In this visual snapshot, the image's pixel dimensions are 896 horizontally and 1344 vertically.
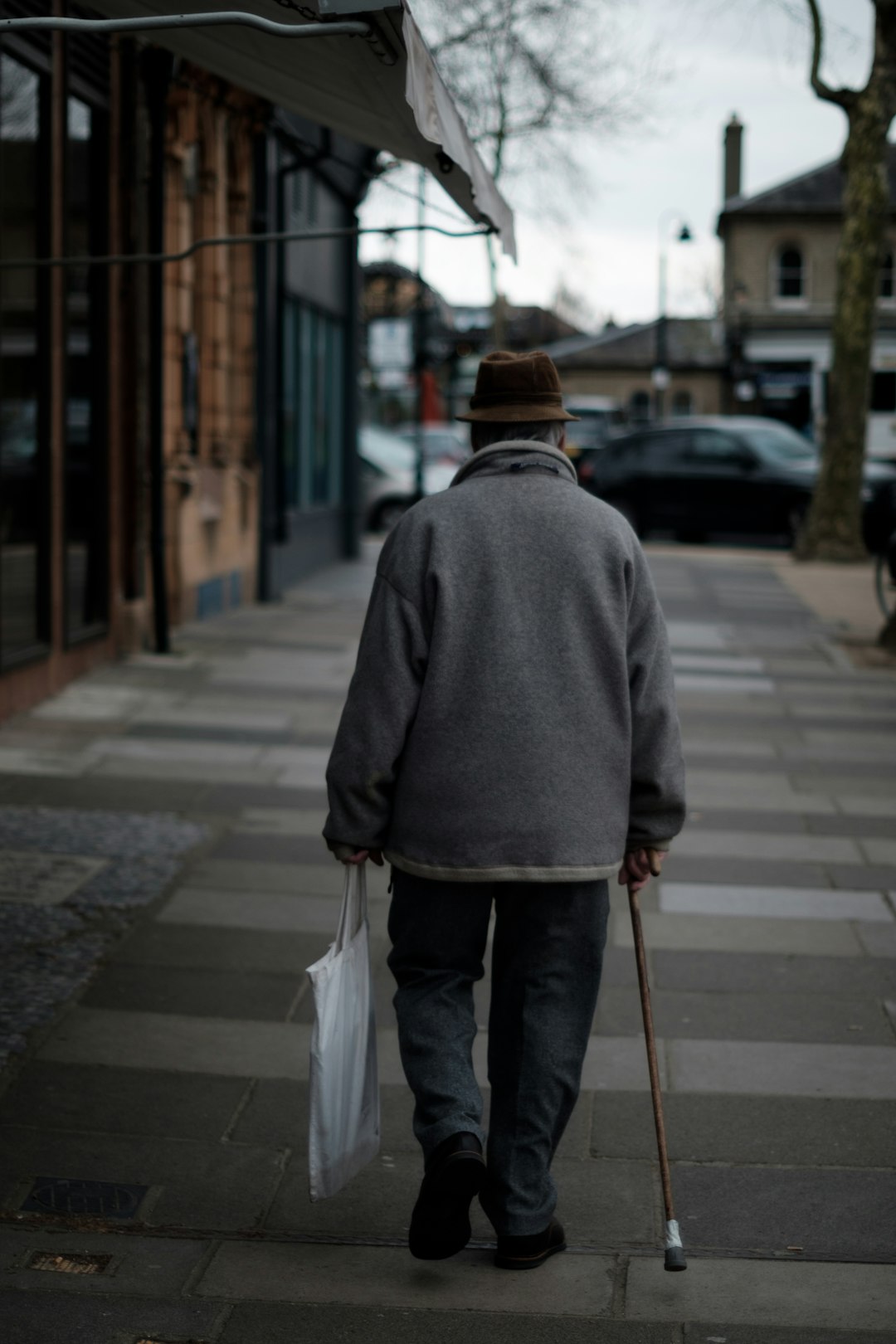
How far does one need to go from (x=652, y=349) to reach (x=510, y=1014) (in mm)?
73678

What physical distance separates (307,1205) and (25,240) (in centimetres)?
676

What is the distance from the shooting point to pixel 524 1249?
338cm

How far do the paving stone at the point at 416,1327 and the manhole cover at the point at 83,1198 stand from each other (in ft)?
1.71

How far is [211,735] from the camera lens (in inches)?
356

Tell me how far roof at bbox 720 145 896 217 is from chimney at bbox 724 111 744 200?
10.3m

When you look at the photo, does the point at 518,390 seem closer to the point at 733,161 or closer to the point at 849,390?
the point at 849,390

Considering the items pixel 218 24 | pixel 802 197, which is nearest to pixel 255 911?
pixel 218 24

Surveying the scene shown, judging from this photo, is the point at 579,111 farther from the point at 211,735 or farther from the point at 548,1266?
the point at 548,1266

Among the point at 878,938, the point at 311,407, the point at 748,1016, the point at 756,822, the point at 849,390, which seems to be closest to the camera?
the point at 748,1016

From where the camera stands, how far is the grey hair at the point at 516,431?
11.4ft

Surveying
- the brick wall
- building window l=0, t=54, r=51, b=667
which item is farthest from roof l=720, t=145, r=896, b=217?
building window l=0, t=54, r=51, b=667

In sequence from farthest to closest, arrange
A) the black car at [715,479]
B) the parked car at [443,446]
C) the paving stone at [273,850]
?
the parked car at [443,446], the black car at [715,479], the paving stone at [273,850]

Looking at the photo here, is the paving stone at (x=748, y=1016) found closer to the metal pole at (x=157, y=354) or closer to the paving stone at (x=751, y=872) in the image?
the paving stone at (x=751, y=872)

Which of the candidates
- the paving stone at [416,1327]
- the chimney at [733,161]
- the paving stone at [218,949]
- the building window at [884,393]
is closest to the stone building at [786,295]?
the building window at [884,393]
